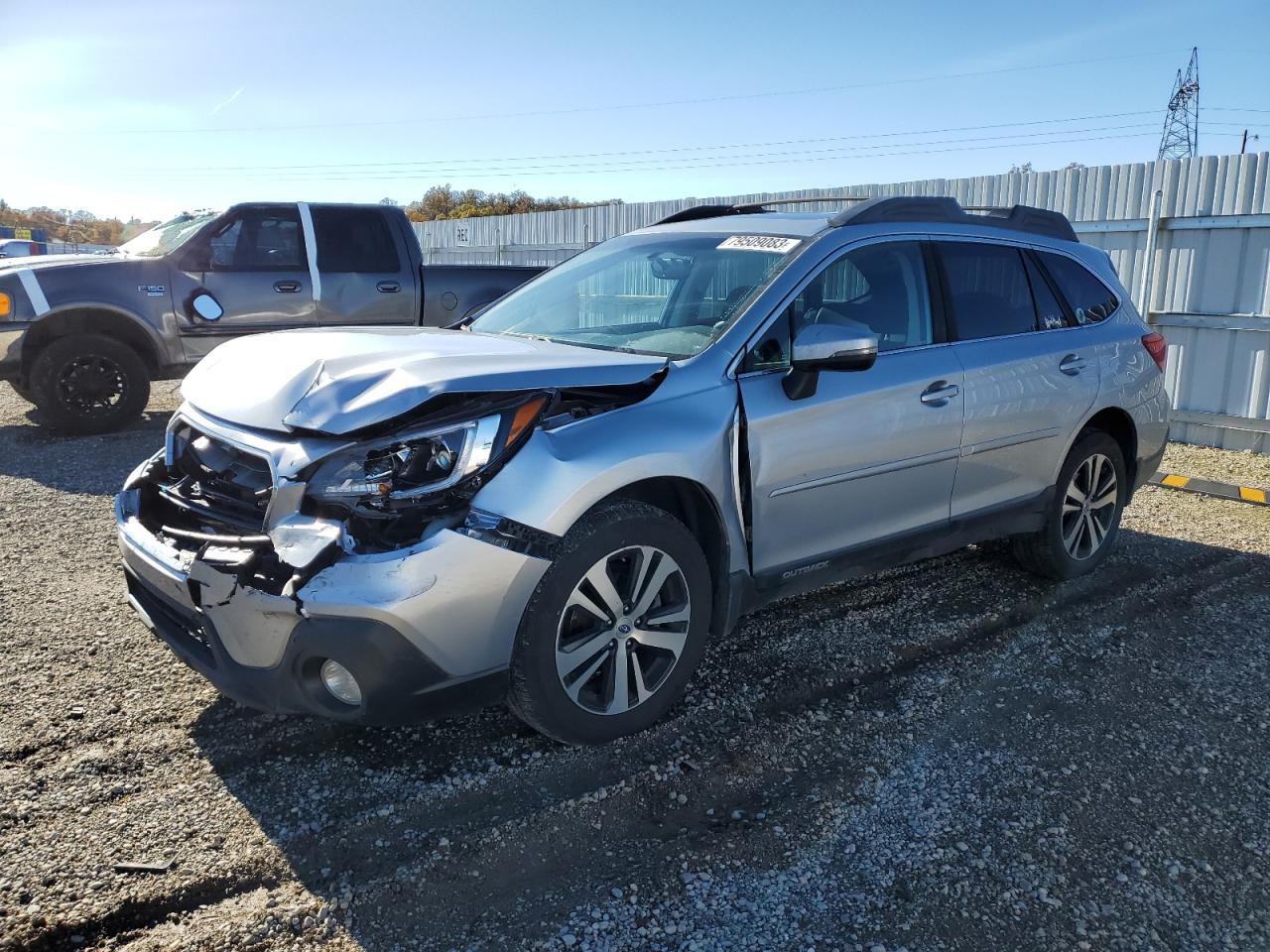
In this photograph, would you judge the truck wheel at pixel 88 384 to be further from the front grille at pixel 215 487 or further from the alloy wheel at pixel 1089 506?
the alloy wheel at pixel 1089 506

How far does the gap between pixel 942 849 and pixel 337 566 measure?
1.92 m

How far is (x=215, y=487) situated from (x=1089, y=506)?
4.25 meters

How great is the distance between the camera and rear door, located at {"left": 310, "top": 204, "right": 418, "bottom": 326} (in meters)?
9.05

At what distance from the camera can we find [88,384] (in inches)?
324


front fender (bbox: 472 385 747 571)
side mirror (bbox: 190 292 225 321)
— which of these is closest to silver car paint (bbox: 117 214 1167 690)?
front fender (bbox: 472 385 747 571)

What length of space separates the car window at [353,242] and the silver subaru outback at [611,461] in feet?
16.4

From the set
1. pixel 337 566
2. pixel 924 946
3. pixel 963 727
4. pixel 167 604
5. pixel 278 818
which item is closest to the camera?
pixel 924 946

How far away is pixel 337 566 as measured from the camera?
2.67 m

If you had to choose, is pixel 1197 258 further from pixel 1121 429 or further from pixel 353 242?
pixel 353 242

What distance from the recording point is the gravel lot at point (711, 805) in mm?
2480

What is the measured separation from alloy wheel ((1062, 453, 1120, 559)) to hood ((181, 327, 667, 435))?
2.75m

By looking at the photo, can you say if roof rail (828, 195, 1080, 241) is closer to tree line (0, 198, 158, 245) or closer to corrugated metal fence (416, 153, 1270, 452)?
corrugated metal fence (416, 153, 1270, 452)

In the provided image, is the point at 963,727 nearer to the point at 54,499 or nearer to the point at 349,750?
the point at 349,750

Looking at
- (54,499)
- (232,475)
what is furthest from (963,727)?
(54,499)
